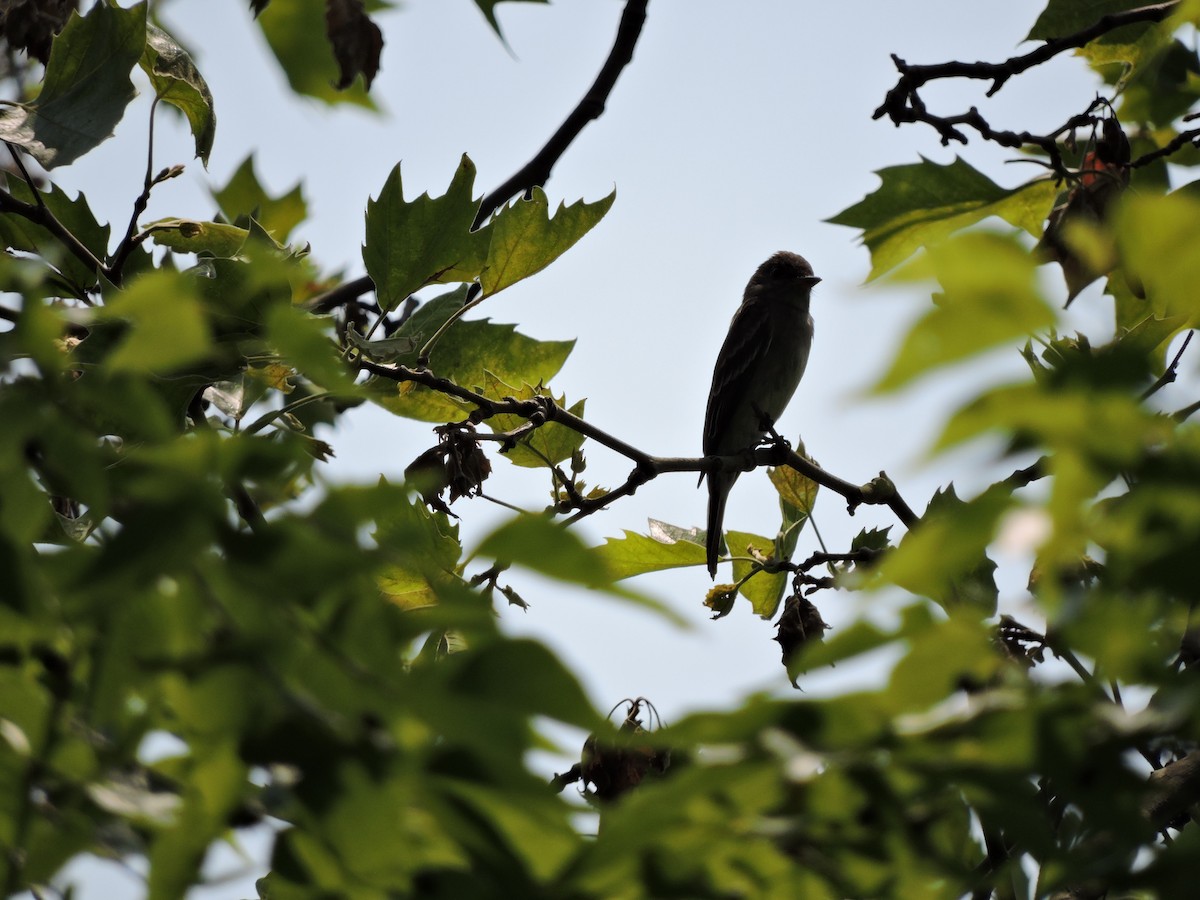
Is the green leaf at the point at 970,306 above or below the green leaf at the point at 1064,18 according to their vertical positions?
below

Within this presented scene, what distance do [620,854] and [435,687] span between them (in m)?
0.26

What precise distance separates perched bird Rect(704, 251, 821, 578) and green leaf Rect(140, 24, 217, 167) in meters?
7.23

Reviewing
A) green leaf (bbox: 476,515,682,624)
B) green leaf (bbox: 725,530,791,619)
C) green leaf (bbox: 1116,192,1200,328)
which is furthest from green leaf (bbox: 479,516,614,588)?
A: green leaf (bbox: 725,530,791,619)

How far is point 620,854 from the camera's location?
1.23 m

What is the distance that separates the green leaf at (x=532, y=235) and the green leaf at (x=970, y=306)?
10.1 ft

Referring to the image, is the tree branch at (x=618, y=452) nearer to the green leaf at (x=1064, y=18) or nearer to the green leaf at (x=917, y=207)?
the green leaf at (x=917, y=207)

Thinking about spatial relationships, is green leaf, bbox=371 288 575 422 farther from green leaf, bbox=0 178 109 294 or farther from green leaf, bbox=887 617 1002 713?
green leaf, bbox=887 617 1002 713

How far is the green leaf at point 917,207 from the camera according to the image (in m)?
4.31

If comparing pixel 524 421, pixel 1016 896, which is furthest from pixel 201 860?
pixel 524 421

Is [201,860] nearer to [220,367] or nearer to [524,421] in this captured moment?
[220,367]

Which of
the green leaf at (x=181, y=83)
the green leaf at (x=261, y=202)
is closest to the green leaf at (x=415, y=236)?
the green leaf at (x=181, y=83)

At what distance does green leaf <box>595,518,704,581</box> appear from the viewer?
4.37 meters

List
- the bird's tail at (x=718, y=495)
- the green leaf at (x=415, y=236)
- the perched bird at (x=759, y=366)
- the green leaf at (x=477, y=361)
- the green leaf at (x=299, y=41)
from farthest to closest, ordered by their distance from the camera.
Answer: the perched bird at (x=759, y=366), the bird's tail at (x=718, y=495), the green leaf at (x=477, y=361), the green leaf at (x=415, y=236), the green leaf at (x=299, y=41)

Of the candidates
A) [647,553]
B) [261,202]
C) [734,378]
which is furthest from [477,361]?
[734,378]
